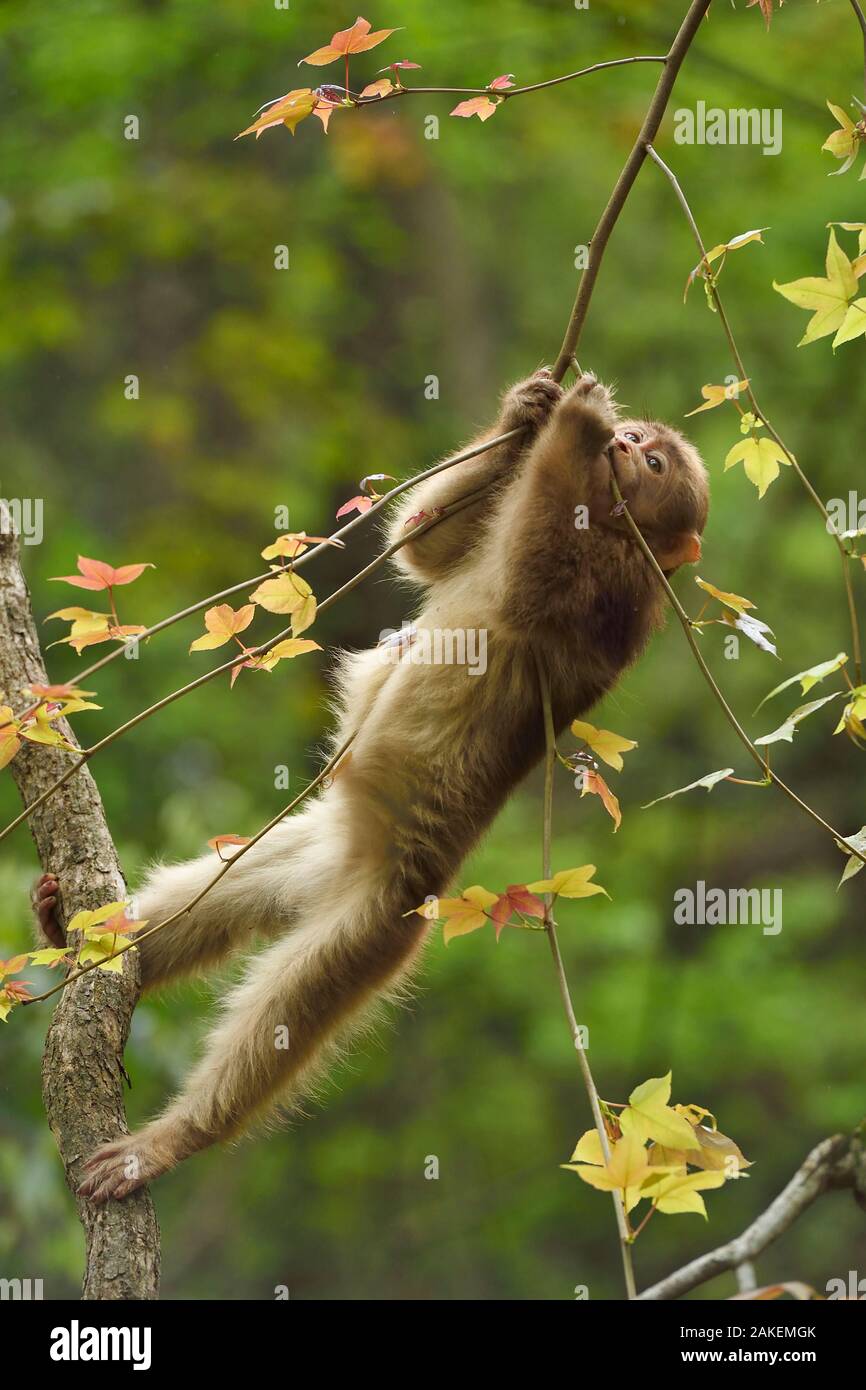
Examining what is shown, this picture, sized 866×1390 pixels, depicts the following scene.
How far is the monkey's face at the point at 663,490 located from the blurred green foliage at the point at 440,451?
520 cm

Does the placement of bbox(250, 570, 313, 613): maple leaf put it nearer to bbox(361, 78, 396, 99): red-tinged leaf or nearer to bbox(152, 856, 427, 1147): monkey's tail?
bbox(361, 78, 396, 99): red-tinged leaf

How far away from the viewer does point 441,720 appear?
484cm

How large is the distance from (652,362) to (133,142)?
3.97 metres

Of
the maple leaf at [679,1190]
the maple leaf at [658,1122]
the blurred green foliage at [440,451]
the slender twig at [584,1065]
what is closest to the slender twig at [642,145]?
the slender twig at [584,1065]

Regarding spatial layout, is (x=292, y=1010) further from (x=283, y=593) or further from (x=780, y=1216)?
(x=780, y=1216)

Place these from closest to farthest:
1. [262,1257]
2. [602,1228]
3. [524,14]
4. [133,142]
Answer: [524,14] → [133,142] → [262,1257] → [602,1228]

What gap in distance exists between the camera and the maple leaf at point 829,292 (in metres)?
3.08

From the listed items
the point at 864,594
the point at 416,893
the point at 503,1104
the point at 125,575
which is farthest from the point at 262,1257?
the point at 125,575

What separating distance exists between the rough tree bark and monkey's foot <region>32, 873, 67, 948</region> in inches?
3.4

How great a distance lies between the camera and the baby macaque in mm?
4477

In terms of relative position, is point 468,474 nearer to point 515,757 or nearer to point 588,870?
point 515,757

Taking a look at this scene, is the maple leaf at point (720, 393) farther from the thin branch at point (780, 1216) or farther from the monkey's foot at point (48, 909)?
the monkey's foot at point (48, 909)

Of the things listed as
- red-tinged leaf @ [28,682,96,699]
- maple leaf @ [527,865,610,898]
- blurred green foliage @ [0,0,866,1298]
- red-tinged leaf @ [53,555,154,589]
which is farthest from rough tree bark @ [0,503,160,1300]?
blurred green foliage @ [0,0,866,1298]

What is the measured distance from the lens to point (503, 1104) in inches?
464
